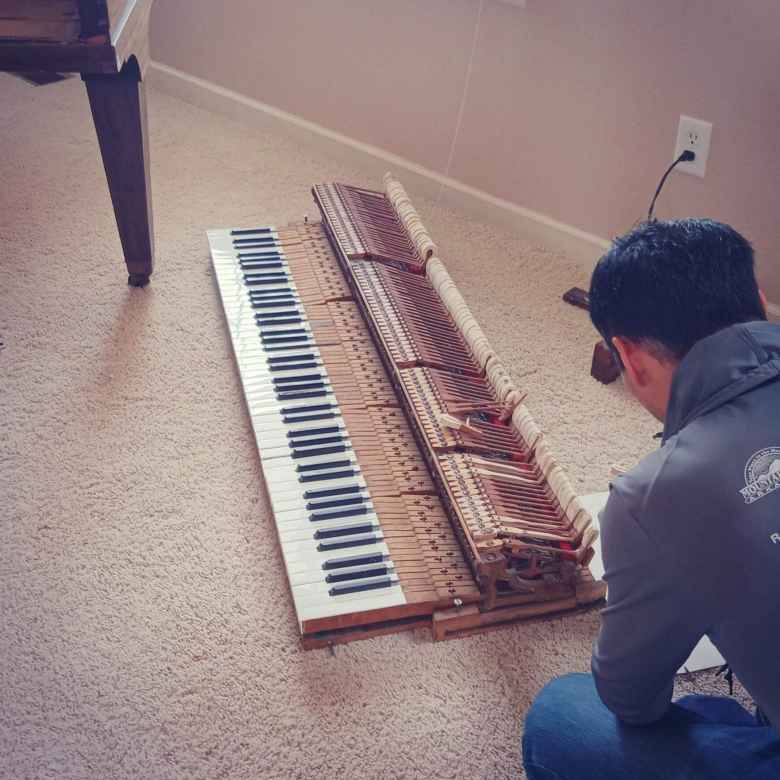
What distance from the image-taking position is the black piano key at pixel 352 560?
2104 millimetres

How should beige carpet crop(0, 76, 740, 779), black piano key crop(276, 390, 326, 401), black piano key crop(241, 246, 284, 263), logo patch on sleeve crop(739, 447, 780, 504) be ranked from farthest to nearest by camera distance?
black piano key crop(241, 246, 284, 263) < black piano key crop(276, 390, 326, 401) < beige carpet crop(0, 76, 740, 779) < logo patch on sleeve crop(739, 447, 780, 504)

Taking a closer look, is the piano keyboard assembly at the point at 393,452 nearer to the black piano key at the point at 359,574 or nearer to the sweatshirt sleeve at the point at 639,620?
the black piano key at the point at 359,574

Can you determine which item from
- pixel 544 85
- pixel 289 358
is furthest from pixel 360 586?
pixel 544 85

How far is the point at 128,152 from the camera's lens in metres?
2.68

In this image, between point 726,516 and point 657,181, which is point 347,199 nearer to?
point 657,181

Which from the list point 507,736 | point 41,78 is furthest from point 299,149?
point 507,736

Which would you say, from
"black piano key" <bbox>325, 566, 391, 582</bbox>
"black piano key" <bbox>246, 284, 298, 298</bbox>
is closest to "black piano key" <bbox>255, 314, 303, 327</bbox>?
"black piano key" <bbox>246, 284, 298, 298</bbox>

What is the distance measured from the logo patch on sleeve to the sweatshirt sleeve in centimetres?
16

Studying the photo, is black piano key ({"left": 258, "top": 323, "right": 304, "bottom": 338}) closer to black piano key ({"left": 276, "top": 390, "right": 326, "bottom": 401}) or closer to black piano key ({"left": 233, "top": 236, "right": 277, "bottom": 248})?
black piano key ({"left": 276, "top": 390, "right": 326, "bottom": 401})

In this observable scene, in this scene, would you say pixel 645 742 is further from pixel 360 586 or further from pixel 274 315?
pixel 274 315

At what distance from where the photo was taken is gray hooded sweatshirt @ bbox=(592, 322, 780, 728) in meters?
1.38

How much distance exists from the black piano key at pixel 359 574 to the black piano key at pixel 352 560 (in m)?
0.02

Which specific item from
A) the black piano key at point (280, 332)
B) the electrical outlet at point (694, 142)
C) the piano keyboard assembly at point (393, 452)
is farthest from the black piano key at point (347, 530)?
the electrical outlet at point (694, 142)

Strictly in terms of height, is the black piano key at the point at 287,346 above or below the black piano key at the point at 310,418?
above
